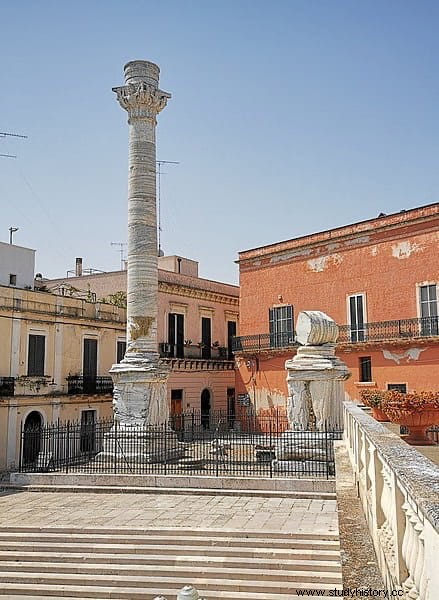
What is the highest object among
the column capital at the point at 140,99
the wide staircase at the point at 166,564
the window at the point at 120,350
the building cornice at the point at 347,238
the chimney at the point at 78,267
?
the column capital at the point at 140,99

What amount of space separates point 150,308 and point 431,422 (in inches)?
374

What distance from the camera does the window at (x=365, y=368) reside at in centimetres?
2420

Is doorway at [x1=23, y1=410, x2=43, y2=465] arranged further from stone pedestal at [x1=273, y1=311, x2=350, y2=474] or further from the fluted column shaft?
stone pedestal at [x1=273, y1=311, x2=350, y2=474]

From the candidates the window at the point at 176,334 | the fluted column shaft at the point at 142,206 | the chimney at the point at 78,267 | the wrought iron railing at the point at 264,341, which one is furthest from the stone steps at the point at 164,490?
the chimney at the point at 78,267

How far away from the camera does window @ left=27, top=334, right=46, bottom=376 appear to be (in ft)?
79.3

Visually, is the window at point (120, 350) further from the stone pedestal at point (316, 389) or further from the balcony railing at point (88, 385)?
the stone pedestal at point (316, 389)

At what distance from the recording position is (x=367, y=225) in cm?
2516

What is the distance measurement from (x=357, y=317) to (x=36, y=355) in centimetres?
1264

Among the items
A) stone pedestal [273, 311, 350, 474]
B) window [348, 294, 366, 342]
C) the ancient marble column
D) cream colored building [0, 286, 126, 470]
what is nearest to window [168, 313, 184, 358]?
cream colored building [0, 286, 126, 470]

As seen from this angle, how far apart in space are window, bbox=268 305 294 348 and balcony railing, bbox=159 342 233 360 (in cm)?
524

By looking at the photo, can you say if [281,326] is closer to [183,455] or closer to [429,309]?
[429,309]

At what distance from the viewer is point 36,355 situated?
24.5 metres

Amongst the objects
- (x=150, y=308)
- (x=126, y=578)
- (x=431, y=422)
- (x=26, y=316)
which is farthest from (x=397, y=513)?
(x=26, y=316)

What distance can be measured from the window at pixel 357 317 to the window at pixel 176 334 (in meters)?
9.34
